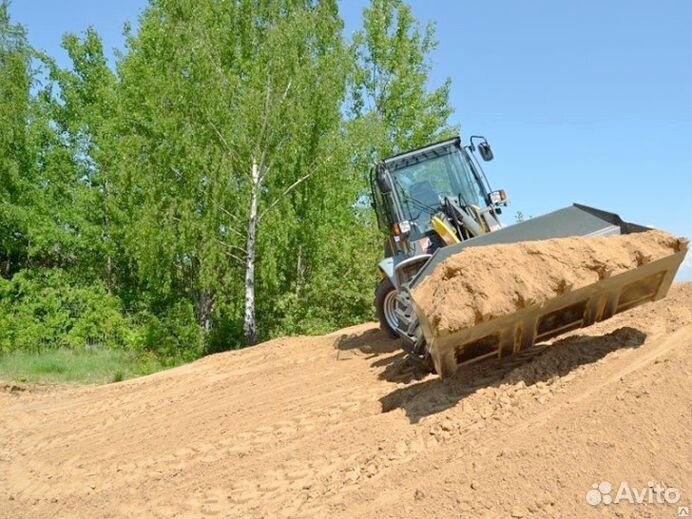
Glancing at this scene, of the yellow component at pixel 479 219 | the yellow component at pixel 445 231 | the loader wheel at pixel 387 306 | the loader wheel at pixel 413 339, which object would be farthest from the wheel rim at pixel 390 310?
the yellow component at pixel 479 219

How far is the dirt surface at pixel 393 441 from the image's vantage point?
14.1 ft

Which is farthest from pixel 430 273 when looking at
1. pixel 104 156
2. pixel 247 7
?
pixel 104 156

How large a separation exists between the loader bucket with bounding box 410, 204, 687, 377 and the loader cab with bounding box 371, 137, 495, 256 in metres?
2.18

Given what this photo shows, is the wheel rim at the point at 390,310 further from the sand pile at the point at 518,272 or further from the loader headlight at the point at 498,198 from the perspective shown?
the sand pile at the point at 518,272

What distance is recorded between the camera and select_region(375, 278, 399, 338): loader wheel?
9.30m

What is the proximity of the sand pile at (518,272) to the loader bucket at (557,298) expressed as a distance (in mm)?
130

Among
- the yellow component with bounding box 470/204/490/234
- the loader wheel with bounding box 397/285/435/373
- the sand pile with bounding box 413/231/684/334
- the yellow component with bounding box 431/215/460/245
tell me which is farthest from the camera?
the yellow component with bounding box 470/204/490/234

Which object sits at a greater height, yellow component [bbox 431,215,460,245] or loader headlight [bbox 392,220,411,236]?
loader headlight [bbox 392,220,411,236]

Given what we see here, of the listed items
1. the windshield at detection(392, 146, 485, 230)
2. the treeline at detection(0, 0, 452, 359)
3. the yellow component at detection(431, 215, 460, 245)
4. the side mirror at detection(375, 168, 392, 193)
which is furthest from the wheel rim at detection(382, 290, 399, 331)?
the treeline at detection(0, 0, 452, 359)

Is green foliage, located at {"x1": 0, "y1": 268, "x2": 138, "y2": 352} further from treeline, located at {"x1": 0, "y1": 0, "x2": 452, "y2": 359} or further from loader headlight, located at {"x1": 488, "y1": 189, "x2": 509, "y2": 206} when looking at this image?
loader headlight, located at {"x1": 488, "y1": 189, "x2": 509, "y2": 206}

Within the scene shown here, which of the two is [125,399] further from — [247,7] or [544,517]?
[247,7]

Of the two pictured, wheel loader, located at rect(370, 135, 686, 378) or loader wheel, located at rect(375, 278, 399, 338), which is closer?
wheel loader, located at rect(370, 135, 686, 378)

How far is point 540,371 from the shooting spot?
6055mm

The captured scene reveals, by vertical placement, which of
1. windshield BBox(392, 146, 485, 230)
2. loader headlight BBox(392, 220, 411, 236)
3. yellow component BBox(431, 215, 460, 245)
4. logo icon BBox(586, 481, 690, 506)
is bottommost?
logo icon BBox(586, 481, 690, 506)
